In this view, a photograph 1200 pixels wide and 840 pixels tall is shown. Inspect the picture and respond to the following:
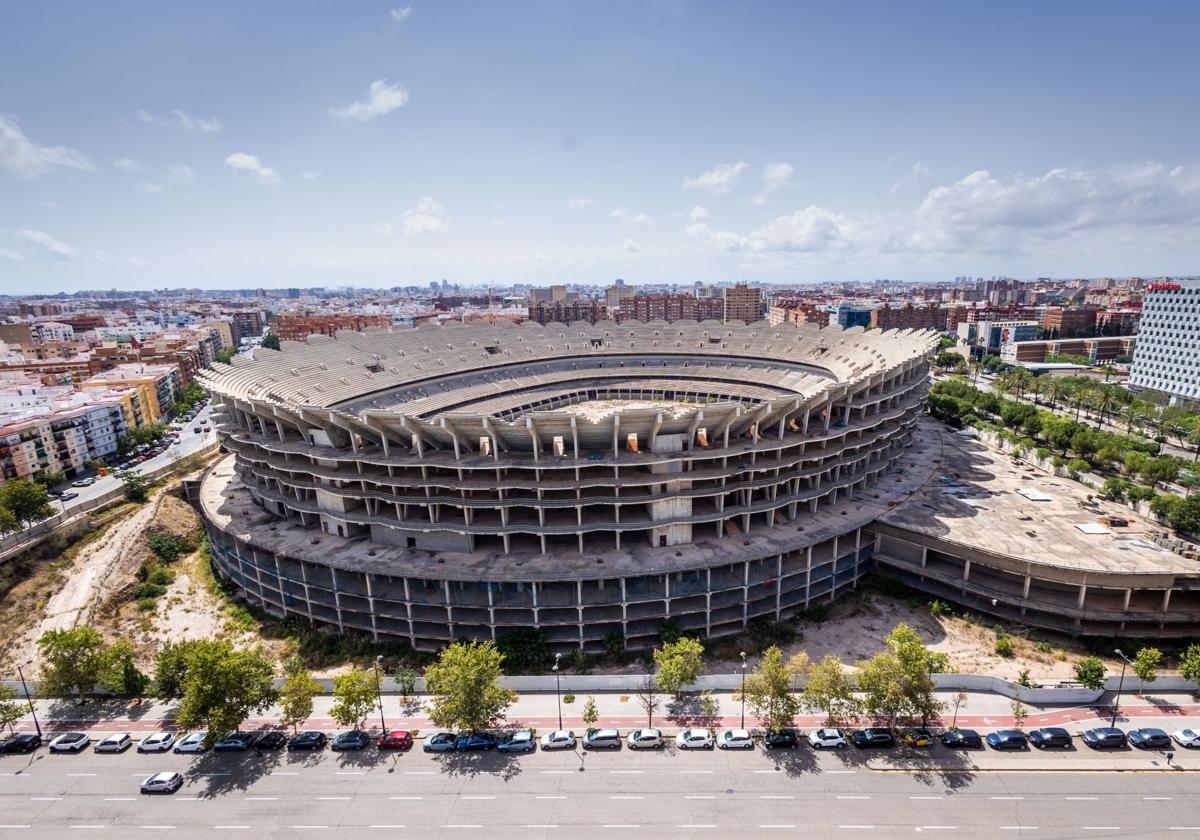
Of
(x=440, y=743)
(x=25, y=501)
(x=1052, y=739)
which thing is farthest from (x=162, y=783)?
(x=1052, y=739)

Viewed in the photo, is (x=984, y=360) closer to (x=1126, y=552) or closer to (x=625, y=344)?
(x=625, y=344)

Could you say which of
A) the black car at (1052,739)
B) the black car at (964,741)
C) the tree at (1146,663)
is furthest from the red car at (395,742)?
the tree at (1146,663)

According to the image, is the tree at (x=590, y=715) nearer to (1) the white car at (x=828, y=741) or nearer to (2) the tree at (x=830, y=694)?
(2) the tree at (x=830, y=694)

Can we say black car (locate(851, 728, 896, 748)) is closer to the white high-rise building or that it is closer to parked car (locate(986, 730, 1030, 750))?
parked car (locate(986, 730, 1030, 750))

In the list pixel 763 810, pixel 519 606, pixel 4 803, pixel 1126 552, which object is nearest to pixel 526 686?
pixel 519 606

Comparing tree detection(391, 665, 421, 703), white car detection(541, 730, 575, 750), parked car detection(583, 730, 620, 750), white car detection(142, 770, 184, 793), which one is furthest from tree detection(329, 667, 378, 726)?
parked car detection(583, 730, 620, 750)
